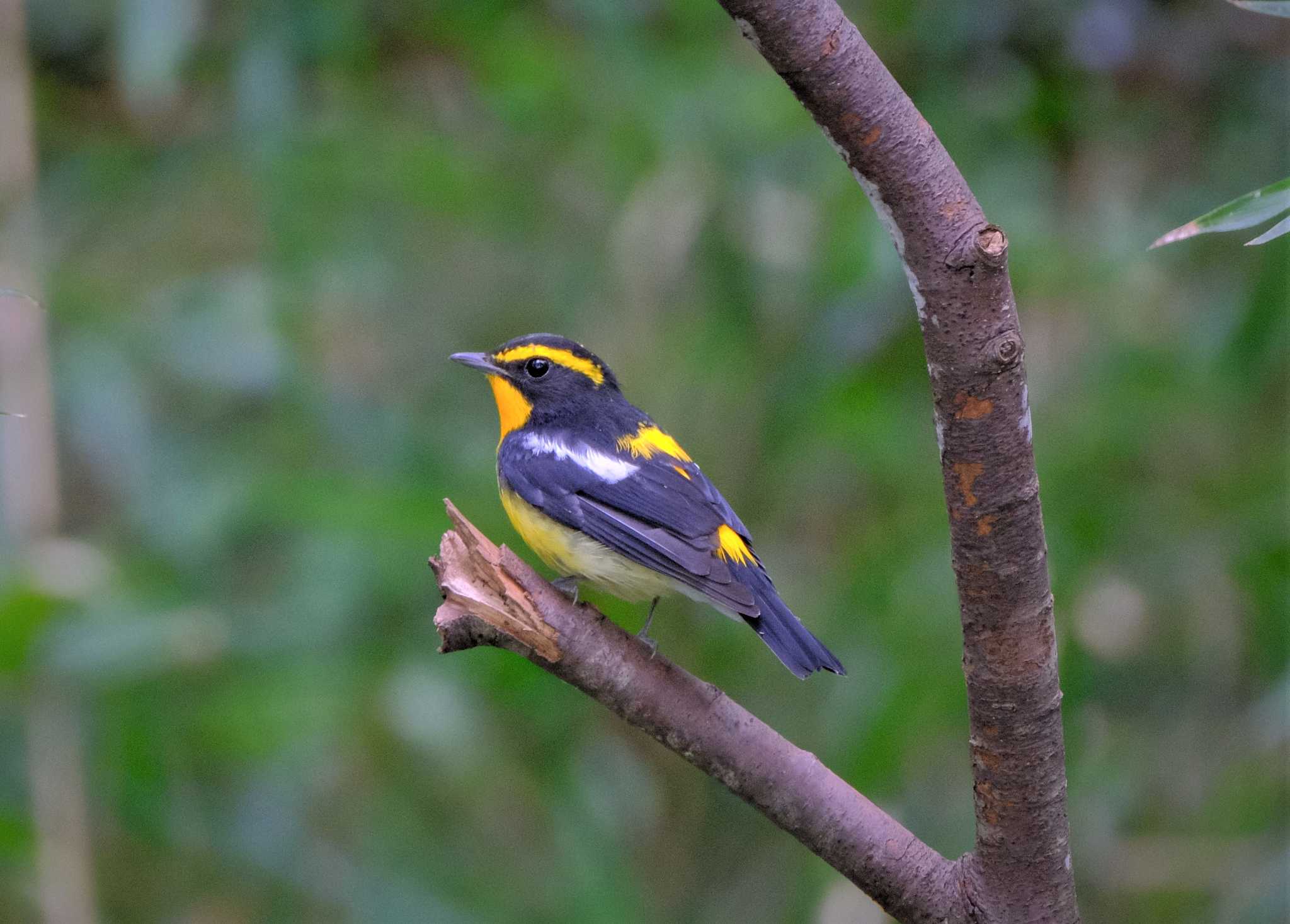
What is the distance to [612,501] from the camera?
10.6 ft

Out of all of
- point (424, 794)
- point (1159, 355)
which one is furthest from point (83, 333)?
point (1159, 355)

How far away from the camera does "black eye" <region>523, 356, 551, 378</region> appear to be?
3.75 metres

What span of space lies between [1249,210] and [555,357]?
220 centimetres

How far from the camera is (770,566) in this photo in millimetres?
5094

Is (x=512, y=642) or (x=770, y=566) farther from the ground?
(x=770, y=566)

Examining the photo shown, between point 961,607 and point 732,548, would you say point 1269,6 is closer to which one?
point 961,607

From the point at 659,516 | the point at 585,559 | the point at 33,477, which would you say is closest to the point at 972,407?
the point at 659,516

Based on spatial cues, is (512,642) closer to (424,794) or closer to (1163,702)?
(424,794)

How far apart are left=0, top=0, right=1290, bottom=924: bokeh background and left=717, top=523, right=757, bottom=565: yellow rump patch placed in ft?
3.31

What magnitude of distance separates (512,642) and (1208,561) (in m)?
3.13

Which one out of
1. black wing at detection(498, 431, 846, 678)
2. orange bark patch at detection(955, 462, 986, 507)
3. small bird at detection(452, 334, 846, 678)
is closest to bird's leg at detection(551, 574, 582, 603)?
small bird at detection(452, 334, 846, 678)

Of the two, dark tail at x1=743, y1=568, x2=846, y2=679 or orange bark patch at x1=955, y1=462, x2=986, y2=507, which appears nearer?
orange bark patch at x1=955, y1=462, x2=986, y2=507

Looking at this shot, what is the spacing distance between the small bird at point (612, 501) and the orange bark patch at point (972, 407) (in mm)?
963

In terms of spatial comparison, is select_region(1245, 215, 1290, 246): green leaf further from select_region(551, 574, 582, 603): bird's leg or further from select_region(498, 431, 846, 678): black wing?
select_region(551, 574, 582, 603): bird's leg
